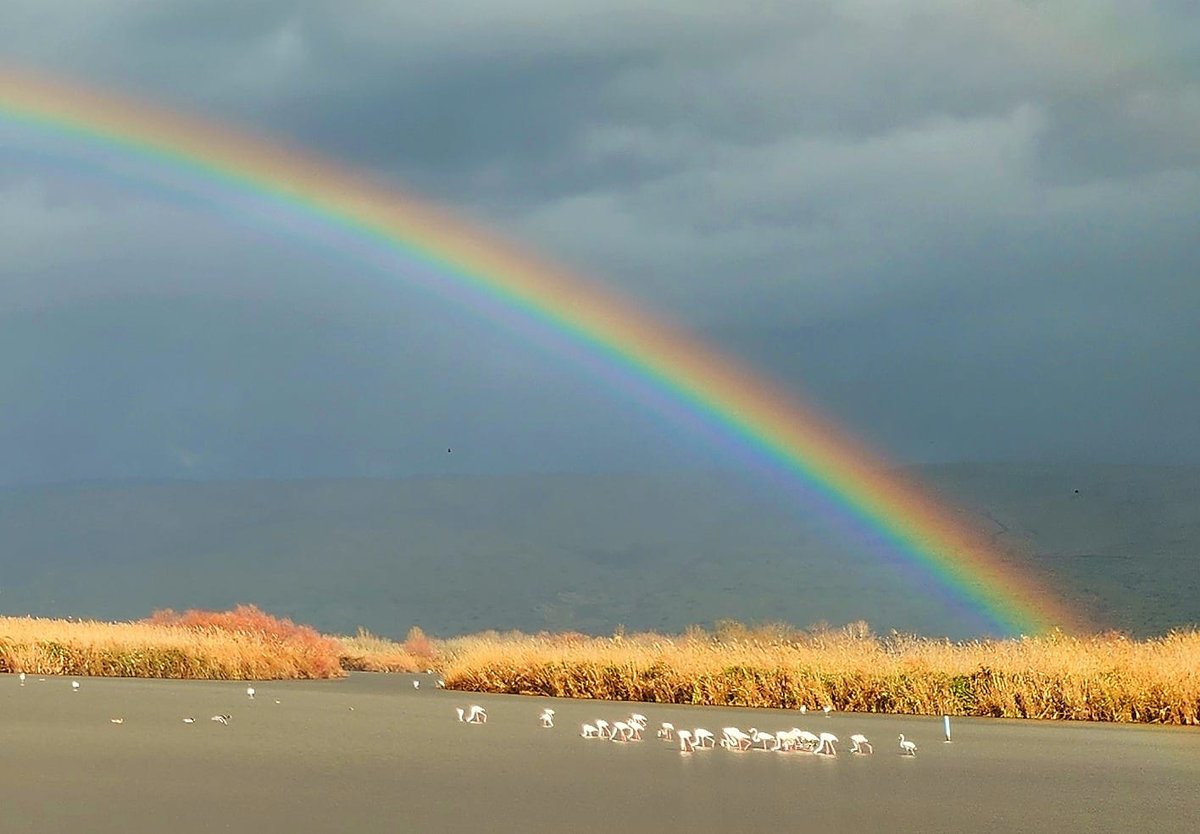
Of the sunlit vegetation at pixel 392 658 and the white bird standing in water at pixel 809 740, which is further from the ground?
the sunlit vegetation at pixel 392 658

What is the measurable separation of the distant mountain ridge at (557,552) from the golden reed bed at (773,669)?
5721cm

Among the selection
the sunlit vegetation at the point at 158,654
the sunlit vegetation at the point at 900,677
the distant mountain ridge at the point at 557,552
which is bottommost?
the sunlit vegetation at the point at 900,677

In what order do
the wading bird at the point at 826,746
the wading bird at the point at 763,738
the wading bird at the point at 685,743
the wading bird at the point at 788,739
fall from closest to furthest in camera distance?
1. the wading bird at the point at 788,739
2. the wading bird at the point at 685,743
3. the wading bird at the point at 826,746
4. the wading bird at the point at 763,738

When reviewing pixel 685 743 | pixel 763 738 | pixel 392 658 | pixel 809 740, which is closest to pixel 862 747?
pixel 763 738

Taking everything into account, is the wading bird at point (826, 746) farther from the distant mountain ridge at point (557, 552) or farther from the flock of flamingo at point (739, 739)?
the distant mountain ridge at point (557, 552)

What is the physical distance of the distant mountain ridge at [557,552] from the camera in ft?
341

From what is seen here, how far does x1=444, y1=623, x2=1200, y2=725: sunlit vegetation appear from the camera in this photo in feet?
83.2

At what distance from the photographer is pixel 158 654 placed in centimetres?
3472

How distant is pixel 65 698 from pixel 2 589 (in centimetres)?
11723

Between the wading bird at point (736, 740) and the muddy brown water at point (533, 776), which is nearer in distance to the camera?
the muddy brown water at point (533, 776)

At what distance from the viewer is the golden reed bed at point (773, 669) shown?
2556cm

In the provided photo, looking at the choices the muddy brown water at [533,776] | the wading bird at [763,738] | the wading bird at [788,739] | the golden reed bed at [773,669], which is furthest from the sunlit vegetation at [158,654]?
the wading bird at [788,739]

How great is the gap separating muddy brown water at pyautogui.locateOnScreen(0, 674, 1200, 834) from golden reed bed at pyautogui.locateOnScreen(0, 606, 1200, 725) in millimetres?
1579

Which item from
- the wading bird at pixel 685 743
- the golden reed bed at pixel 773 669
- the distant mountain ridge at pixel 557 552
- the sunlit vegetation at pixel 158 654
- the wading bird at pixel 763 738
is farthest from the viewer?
the distant mountain ridge at pixel 557 552
